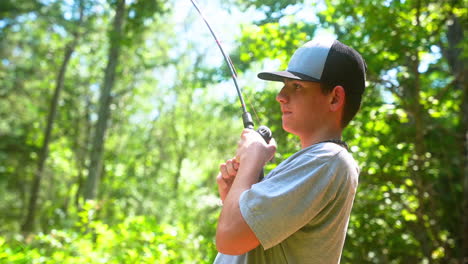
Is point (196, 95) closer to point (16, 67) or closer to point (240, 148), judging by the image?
point (16, 67)

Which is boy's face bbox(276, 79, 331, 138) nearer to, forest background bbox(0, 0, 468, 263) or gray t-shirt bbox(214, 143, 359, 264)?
gray t-shirt bbox(214, 143, 359, 264)

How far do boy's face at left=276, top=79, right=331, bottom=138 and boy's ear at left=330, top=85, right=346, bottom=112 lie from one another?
0.01 meters

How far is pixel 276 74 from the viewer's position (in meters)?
1.34

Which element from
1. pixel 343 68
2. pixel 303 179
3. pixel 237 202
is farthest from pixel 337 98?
pixel 237 202

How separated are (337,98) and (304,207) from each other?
1.25 ft

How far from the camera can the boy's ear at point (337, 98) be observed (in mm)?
1322

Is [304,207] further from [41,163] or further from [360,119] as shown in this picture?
[41,163]

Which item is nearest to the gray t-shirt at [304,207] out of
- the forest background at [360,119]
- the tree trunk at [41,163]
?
the forest background at [360,119]

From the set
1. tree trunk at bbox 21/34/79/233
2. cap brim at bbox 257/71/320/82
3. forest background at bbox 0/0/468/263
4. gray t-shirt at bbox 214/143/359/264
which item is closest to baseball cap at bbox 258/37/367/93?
cap brim at bbox 257/71/320/82

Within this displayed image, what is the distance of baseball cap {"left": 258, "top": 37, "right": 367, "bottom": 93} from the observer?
1.29 m

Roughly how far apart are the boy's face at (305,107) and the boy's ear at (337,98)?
1 centimetres

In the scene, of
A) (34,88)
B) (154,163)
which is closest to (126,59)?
(34,88)

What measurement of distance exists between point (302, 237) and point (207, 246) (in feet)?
8.12

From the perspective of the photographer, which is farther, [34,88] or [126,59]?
[126,59]
